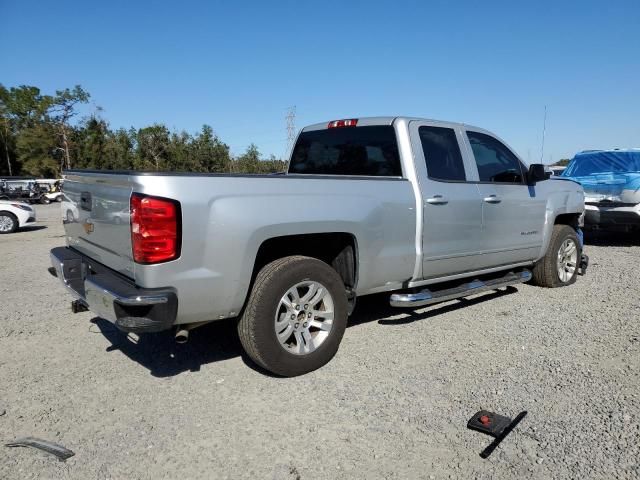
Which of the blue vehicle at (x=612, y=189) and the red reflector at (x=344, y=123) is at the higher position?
the red reflector at (x=344, y=123)

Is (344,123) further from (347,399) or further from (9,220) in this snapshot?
(9,220)

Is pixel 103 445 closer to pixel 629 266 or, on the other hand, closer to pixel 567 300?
pixel 567 300

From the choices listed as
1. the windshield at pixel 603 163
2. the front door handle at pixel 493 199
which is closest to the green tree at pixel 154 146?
the windshield at pixel 603 163

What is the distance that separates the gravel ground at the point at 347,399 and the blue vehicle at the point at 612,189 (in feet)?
14.4

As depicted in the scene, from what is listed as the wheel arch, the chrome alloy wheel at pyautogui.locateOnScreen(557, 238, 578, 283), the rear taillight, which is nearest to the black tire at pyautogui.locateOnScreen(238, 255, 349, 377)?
the wheel arch

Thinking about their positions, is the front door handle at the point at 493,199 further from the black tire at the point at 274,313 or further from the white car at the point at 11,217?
the white car at the point at 11,217

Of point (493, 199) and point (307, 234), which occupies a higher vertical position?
point (493, 199)

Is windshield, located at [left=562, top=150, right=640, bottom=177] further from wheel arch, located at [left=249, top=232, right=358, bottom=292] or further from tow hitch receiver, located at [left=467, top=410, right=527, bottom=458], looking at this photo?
tow hitch receiver, located at [left=467, top=410, right=527, bottom=458]

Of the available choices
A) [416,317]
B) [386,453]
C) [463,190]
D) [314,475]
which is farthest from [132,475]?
[463,190]

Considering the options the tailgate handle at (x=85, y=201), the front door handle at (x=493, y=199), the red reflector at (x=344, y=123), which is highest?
the red reflector at (x=344, y=123)

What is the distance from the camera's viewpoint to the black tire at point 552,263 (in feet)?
20.0

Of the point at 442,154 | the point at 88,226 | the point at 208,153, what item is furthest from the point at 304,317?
the point at 208,153

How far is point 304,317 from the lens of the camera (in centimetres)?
375

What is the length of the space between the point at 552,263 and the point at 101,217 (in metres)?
5.17
